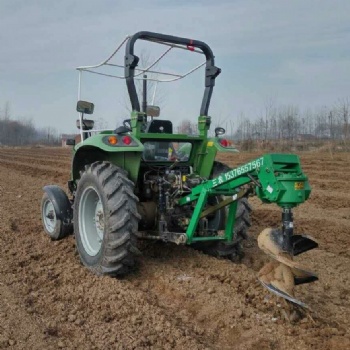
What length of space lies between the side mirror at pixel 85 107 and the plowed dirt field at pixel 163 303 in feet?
5.46

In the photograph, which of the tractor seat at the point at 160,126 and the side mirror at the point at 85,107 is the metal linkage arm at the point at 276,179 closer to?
the tractor seat at the point at 160,126

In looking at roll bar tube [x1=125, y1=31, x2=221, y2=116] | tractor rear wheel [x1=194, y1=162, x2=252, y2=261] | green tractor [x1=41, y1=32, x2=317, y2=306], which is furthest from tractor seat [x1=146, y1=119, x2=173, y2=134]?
tractor rear wheel [x1=194, y1=162, x2=252, y2=261]

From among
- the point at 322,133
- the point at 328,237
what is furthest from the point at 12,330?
the point at 322,133

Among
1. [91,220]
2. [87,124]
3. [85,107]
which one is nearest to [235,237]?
[91,220]

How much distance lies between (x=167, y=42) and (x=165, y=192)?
1.64m

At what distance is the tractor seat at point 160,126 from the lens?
17.4 feet

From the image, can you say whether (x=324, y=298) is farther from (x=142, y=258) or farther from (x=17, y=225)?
(x=17, y=225)

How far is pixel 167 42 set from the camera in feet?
16.7

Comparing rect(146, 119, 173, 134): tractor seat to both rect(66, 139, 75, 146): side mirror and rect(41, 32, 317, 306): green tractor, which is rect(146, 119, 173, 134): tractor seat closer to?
rect(41, 32, 317, 306): green tractor

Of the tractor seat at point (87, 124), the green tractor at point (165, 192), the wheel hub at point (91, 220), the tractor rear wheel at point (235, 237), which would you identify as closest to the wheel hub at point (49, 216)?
the green tractor at point (165, 192)

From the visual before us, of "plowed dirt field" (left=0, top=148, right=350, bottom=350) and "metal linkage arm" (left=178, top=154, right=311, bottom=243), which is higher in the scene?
"metal linkage arm" (left=178, top=154, right=311, bottom=243)

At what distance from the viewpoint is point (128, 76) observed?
15.5 ft

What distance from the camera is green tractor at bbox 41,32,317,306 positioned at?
3607 mm

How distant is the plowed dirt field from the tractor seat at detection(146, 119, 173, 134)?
1421 mm
